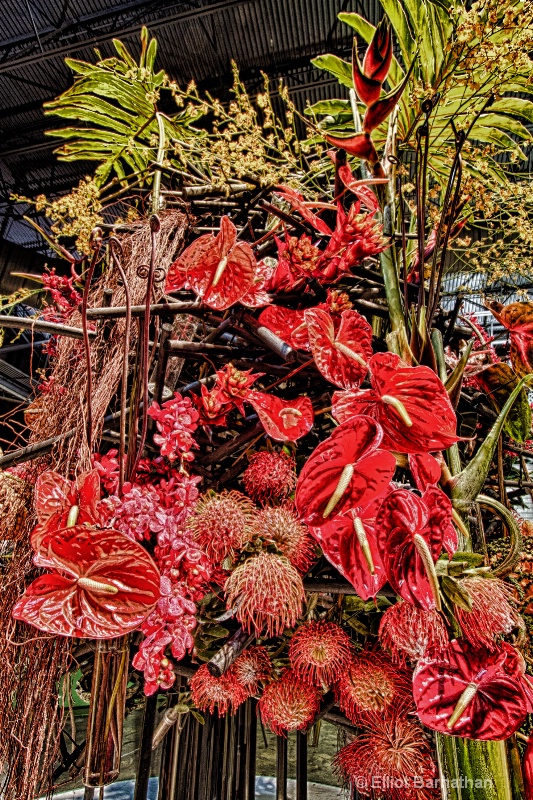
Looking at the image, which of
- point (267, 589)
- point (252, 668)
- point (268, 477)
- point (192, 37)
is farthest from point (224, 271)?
point (192, 37)

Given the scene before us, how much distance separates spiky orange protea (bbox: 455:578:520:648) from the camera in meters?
0.41

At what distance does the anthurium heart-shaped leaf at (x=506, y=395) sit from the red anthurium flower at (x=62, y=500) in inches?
18.9

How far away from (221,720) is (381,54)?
0.94 metres

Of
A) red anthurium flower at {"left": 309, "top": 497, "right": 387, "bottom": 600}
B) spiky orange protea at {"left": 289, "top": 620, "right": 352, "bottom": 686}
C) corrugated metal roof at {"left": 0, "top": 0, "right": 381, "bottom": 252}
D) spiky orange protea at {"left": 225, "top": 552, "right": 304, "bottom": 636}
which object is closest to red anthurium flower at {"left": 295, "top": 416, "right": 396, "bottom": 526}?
red anthurium flower at {"left": 309, "top": 497, "right": 387, "bottom": 600}

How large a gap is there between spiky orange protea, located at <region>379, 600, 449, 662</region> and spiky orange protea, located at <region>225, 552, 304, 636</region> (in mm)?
91

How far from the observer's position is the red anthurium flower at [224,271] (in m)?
0.57

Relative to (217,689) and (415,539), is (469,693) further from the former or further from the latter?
(217,689)

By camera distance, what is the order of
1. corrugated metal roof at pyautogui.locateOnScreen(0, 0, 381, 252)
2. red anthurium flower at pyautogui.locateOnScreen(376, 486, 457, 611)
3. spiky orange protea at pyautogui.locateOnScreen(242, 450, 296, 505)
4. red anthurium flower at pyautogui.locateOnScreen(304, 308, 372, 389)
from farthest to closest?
corrugated metal roof at pyautogui.locateOnScreen(0, 0, 381, 252), spiky orange protea at pyautogui.locateOnScreen(242, 450, 296, 505), red anthurium flower at pyautogui.locateOnScreen(304, 308, 372, 389), red anthurium flower at pyautogui.locateOnScreen(376, 486, 457, 611)

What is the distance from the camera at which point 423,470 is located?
0.44 m

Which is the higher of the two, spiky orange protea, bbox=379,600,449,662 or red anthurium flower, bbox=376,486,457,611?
red anthurium flower, bbox=376,486,457,611

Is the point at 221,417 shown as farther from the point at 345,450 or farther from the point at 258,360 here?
the point at 345,450

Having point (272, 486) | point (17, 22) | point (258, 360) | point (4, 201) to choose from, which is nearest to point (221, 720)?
point (272, 486)

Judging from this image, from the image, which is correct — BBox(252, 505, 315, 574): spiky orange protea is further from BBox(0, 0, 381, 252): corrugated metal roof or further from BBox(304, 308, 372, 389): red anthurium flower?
BBox(0, 0, 381, 252): corrugated metal roof

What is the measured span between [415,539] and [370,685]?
0.24m
